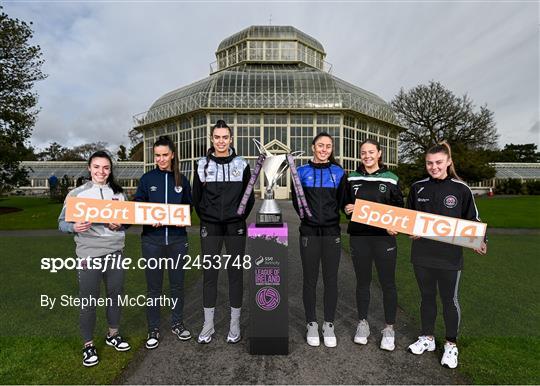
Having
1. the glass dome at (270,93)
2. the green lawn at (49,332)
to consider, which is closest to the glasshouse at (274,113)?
the glass dome at (270,93)

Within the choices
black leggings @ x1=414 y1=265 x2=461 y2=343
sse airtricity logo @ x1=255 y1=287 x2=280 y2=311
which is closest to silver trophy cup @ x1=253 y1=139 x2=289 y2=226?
sse airtricity logo @ x1=255 y1=287 x2=280 y2=311

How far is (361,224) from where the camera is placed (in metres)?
4.20

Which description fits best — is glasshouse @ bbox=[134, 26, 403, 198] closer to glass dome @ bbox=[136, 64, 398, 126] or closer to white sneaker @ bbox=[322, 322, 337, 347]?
glass dome @ bbox=[136, 64, 398, 126]

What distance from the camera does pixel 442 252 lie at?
153 inches

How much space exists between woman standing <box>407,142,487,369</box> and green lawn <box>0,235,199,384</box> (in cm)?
338

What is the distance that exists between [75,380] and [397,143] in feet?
137

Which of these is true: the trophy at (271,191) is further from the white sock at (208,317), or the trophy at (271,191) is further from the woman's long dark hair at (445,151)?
the woman's long dark hair at (445,151)

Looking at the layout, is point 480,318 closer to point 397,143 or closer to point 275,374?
point 275,374

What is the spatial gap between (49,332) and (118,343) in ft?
3.67

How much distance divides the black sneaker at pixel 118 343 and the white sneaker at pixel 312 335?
6.84 feet

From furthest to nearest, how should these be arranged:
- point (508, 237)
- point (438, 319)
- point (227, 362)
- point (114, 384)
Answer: point (508, 237), point (438, 319), point (227, 362), point (114, 384)

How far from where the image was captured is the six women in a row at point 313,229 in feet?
12.9

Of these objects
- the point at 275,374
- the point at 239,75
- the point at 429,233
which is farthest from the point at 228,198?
the point at 239,75

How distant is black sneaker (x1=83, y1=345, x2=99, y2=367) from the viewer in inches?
145
